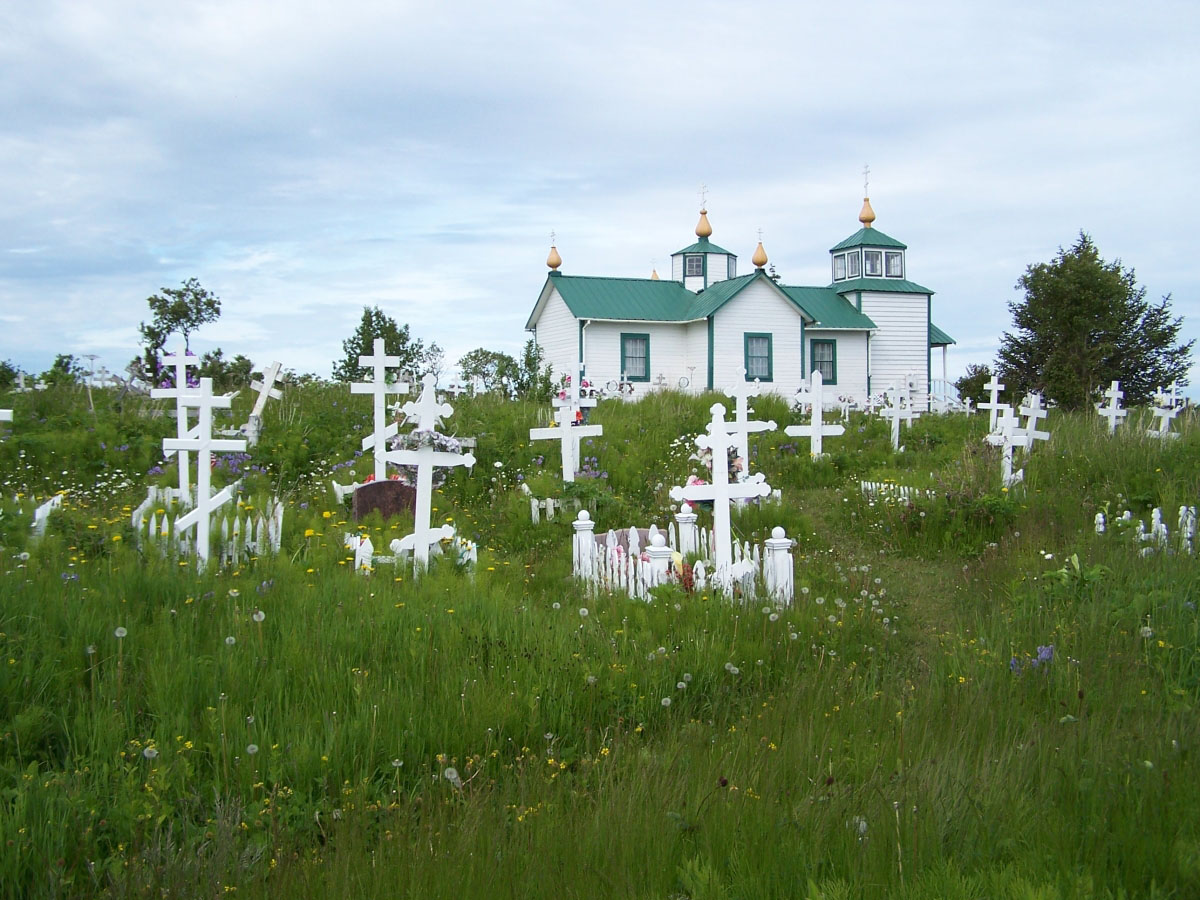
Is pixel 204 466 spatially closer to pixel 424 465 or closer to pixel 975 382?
pixel 424 465

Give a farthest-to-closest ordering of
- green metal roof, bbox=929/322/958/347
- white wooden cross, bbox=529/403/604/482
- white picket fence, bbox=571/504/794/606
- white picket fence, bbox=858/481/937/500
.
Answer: green metal roof, bbox=929/322/958/347 → white wooden cross, bbox=529/403/604/482 → white picket fence, bbox=858/481/937/500 → white picket fence, bbox=571/504/794/606

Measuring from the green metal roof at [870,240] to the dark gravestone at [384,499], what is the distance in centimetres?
2463

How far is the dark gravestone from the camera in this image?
9922 mm


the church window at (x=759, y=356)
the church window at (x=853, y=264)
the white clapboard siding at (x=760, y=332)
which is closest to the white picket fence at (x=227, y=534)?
the white clapboard siding at (x=760, y=332)

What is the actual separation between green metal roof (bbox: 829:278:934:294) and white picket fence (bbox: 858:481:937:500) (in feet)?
67.0

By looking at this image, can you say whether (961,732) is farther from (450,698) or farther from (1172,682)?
(450,698)

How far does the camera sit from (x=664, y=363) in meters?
28.1

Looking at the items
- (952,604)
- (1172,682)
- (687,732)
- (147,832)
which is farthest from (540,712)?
(952,604)

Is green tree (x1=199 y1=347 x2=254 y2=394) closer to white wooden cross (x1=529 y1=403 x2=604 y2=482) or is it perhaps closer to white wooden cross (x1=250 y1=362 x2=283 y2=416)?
white wooden cross (x1=250 y1=362 x2=283 y2=416)

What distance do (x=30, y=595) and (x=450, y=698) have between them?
102 inches

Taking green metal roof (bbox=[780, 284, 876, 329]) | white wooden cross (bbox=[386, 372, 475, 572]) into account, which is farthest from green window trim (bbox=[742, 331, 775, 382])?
white wooden cross (bbox=[386, 372, 475, 572])

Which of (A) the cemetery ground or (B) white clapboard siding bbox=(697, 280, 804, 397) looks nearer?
(A) the cemetery ground

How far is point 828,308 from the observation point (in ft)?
99.0

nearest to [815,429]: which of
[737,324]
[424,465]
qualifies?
[424,465]
